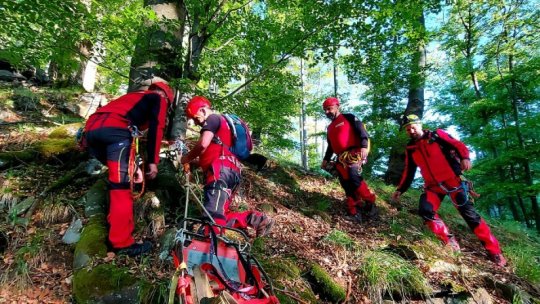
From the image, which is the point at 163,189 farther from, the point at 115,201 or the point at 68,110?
the point at 68,110

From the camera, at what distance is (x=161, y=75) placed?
17.9ft

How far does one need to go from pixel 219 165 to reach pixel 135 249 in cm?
140

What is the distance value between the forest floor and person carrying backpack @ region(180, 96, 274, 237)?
0.37 m

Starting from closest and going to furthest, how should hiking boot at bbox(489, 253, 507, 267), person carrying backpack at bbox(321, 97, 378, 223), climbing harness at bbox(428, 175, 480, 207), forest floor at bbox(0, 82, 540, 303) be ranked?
forest floor at bbox(0, 82, 540, 303)
hiking boot at bbox(489, 253, 507, 267)
climbing harness at bbox(428, 175, 480, 207)
person carrying backpack at bbox(321, 97, 378, 223)

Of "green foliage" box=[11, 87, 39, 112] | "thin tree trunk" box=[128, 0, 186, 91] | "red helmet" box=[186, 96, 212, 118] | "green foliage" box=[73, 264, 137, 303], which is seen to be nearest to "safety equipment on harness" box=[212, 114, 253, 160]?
"red helmet" box=[186, 96, 212, 118]

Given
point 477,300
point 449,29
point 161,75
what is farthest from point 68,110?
point 449,29

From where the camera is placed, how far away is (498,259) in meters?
4.98

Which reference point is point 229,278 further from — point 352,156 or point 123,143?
point 352,156

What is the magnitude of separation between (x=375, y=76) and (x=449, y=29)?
726 centimetres

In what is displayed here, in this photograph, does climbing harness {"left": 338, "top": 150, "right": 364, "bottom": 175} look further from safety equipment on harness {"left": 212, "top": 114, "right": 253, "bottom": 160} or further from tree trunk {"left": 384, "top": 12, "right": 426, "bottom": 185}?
tree trunk {"left": 384, "top": 12, "right": 426, "bottom": 185}

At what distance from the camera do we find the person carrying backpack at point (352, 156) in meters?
6.08

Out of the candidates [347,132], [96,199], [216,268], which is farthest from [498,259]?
[96,199]

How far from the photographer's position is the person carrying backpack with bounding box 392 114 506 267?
17.0ft

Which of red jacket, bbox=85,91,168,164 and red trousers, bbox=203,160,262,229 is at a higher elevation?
red jacket, bbox=85,91,168,164
